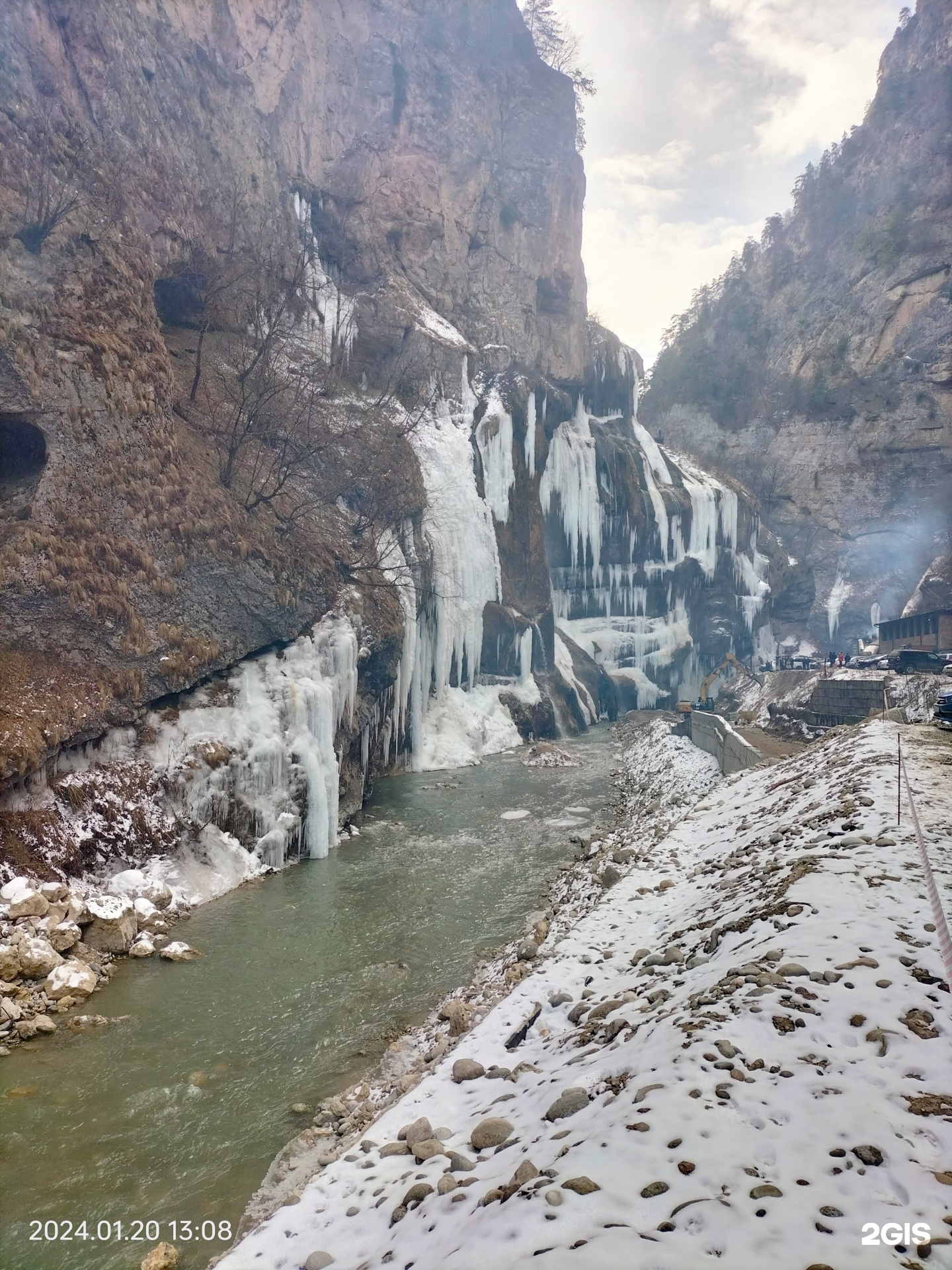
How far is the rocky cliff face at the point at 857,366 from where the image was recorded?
45.8m

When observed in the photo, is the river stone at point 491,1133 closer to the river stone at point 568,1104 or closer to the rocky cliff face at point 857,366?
the river stone at point 568,1104

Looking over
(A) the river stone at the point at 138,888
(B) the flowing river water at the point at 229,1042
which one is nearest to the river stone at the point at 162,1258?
(B) the flowing river water at the point at 229,1042

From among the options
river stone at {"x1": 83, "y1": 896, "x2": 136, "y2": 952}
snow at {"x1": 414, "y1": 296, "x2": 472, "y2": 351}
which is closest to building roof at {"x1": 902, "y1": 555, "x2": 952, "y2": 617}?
snow at {"x1": 414, "y1": 296, "x2": 472, "y2": 351}

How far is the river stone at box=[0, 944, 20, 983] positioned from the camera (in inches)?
307

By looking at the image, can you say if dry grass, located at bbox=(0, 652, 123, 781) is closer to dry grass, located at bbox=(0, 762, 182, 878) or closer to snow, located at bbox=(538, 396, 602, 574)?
dry grass, located at bbox=(0, 762, 182, 878)

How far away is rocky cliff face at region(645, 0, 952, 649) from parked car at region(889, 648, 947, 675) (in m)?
24.7

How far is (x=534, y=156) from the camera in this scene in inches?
1580

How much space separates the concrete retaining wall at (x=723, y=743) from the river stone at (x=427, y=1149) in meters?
13.7

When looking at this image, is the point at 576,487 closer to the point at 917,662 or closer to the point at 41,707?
the point at 917,662

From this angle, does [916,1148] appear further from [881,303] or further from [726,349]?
[726,349]

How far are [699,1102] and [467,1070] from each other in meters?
2.58

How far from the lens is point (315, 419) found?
73.6 feet
